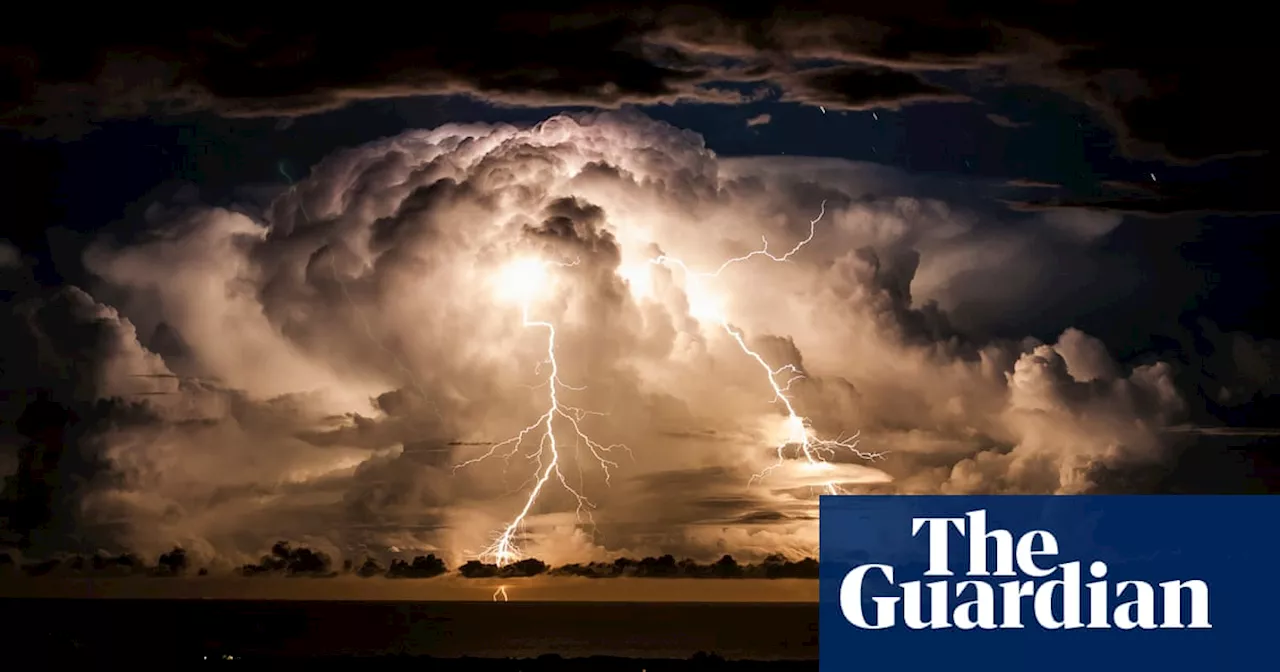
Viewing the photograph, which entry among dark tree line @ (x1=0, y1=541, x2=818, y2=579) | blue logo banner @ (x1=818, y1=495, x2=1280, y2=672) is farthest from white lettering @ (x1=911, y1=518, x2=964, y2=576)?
dark tree line @ (x1=0, y1=541, x2=818, y2=579)

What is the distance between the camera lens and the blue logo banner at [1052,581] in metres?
6.66

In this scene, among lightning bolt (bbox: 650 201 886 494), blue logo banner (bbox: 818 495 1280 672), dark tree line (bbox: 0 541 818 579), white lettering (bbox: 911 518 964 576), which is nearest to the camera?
blue logo banner (bbox: 818 495 1280 672)

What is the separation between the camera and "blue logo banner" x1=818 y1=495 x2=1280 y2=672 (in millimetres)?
6660

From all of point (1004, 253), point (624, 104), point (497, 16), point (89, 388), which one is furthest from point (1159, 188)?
point (89, 388)

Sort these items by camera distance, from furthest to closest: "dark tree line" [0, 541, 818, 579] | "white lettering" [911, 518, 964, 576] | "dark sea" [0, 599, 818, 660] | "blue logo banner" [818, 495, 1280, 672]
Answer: "dark sea" [0, 599, 818, 660], "dark tree line" [0, 541, 818, 579], "white lettering" [911, 518, 964, 576], "blue logo banner" [818, 495, 1280, 672]

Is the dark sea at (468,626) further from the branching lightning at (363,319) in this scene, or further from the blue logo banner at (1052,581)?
the branching lightning at (363,319)

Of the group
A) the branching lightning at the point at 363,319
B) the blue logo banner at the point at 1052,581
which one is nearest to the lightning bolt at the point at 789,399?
the blue logo banner at the point at 1052,581

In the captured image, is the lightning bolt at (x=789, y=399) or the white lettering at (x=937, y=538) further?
A: the lightning bolt at (x=789, y=399)

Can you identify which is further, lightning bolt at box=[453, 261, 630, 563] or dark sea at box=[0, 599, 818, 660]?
dark sea at box=[0, 599, 818, 660]

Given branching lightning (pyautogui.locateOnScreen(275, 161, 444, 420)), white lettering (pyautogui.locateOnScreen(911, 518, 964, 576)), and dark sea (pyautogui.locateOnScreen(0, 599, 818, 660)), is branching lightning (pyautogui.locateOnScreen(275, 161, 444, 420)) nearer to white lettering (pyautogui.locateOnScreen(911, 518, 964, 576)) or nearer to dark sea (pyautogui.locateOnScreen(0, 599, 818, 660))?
dark sea (pyautogui.locateOnScreen(0, 599, 818, 660))

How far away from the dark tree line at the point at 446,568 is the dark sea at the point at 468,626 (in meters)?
0.22

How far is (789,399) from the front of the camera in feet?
23.1

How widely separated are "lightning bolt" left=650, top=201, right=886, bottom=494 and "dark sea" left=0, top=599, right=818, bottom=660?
874 mm

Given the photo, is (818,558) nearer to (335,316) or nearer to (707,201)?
(707,201)
